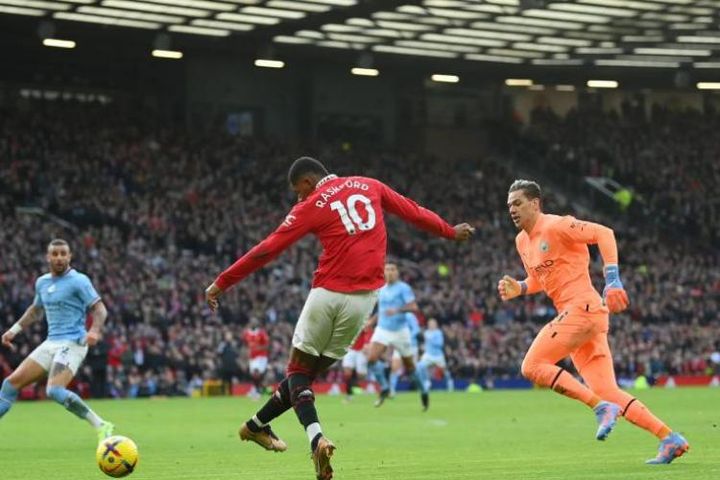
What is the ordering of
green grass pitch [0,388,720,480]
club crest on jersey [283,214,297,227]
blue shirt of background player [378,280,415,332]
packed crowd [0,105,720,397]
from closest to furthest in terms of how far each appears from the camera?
club crest on jersey [283,214,297,227]
green grass pitch [0,388,720,480]
blue shirt of background player [378,280,415,332]
packed crowd [0,105,720,397]

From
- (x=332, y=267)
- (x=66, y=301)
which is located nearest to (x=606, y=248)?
(x=332, y=267)

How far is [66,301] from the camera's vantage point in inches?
603

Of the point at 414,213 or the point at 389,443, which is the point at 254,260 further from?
the point at 389,443

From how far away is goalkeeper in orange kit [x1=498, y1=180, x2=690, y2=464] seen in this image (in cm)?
1155

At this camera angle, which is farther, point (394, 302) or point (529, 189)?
point (394, 302)

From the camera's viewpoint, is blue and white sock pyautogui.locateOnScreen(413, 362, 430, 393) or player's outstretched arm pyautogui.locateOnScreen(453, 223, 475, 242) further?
blue and white sock pyautogui.locateOnScreen(413, 362, 430, 393)

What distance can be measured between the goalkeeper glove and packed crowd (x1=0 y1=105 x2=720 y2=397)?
22780 millimetres

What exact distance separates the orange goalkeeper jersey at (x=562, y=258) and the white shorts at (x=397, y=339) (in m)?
13.2

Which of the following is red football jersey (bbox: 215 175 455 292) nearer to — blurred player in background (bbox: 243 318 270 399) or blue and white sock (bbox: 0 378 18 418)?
blue and white sock (bbox: 0 378 18 418)

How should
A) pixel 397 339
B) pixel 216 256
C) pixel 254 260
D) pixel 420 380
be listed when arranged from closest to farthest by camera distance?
pixel 254 260
pixel 420 380
pixel 397 339
pixel 216 256

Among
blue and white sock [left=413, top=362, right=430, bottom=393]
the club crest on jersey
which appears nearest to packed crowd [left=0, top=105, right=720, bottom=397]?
blue and white sock [left=413, top=362, right=430, bottom=393]

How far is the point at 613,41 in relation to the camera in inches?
1891

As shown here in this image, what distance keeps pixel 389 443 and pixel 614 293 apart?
5.44m

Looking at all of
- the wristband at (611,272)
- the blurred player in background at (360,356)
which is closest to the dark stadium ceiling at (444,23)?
the blurred player in background at (360,356)
